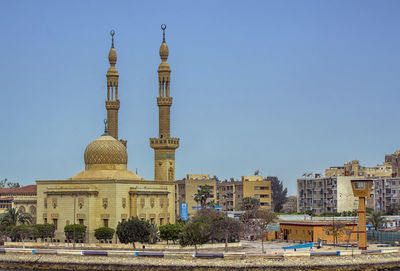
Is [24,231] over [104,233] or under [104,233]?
over

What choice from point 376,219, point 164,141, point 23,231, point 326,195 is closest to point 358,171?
point 326,195

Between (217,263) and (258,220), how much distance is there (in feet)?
52.4

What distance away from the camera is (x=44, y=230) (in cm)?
6769

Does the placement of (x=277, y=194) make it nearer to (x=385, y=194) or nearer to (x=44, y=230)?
(x=385, y=194)

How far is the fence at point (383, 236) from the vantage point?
70.2m

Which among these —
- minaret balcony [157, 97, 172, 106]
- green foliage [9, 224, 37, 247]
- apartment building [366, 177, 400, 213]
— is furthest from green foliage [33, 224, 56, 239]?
apartment building [366, 177, 400, 213]

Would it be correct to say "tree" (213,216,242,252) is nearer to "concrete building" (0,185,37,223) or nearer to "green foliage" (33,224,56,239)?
"green foliage" (33,224,56,239)

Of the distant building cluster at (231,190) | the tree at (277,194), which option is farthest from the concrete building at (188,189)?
the tree at (277,194)

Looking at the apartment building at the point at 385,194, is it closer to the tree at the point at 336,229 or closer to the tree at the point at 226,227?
the tree at the point at 336,229

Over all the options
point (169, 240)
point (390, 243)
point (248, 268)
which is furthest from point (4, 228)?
point (390, 243)

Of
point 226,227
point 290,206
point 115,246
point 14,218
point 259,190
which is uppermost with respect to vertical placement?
point 259,190

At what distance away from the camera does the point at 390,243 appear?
69.6 m

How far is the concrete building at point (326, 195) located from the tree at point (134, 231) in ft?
140

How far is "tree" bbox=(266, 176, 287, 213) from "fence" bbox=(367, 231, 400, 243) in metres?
51.5
